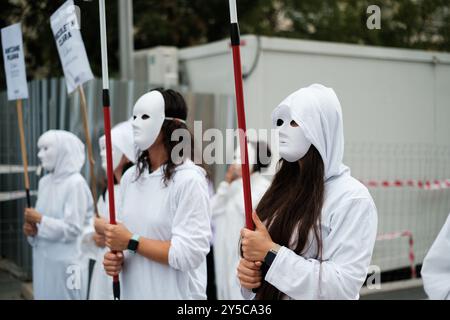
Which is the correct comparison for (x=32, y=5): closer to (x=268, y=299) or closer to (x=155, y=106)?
(x=155, y=106)

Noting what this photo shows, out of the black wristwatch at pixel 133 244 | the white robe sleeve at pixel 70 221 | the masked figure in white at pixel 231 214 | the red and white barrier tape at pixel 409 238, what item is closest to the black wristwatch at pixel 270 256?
the black wristwatch at pixel 133 244

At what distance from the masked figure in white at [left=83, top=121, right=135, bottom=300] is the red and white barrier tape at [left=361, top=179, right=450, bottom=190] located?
3.70m

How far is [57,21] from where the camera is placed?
4180 mm

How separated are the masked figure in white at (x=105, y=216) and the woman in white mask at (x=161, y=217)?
0.26m

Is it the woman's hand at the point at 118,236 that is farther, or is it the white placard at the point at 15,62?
the white placard at the point at 15,62

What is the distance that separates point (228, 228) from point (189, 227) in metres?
3.33

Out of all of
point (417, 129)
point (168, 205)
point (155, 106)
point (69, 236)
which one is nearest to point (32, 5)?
point (69, 236)

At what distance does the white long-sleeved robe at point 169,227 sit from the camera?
3.15m

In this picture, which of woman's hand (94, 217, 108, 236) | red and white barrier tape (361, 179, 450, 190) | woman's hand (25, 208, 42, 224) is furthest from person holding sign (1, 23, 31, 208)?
red and white barrier tape (361, 179, 450, 190)

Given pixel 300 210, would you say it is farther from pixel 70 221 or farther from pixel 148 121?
pixel 70 221

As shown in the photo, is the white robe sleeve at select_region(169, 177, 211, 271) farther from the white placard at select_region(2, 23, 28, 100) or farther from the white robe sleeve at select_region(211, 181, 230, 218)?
the white robe sleeve at select_region(211, 181, 230, 218)

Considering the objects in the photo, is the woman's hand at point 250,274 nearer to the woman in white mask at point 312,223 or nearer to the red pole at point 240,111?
the woman in white mask at point 312,223
